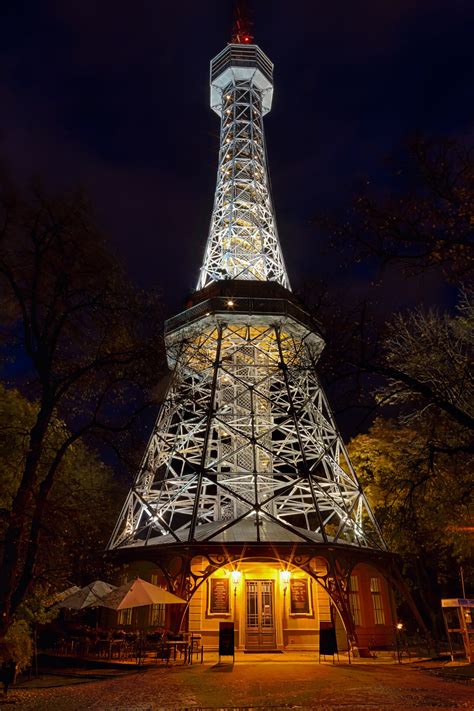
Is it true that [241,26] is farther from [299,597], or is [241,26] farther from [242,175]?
[299,597]

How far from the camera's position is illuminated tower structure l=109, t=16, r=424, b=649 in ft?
61.5

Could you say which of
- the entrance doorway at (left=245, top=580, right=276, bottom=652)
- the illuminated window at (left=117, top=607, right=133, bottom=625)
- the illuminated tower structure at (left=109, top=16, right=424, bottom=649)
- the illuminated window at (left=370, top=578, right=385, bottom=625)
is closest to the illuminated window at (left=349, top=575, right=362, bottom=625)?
the illuminated tower structure at (left=109, top=16, right=424, bottom=649)

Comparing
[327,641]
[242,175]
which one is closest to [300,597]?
[327,641]

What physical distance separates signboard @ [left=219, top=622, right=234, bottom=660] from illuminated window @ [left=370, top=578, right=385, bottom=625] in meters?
7.80

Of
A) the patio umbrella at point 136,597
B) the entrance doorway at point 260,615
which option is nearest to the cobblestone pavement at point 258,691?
the patio umbrella at point 136,597

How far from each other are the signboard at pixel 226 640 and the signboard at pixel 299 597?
512 cm

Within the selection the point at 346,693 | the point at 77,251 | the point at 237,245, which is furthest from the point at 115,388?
the point at 237,245

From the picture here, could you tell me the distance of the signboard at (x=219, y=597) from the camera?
65.0 feet

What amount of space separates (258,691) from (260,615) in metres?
10.0

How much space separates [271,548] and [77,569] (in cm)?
878

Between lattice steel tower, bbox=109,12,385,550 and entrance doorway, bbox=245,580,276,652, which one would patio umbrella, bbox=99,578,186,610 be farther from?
entrance doorway, bbox=245,580,276,652

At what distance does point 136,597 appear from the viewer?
15.5 metres

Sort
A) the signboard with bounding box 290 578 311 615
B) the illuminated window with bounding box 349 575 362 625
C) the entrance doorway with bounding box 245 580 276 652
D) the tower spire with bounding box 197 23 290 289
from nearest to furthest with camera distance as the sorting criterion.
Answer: the entrance doorway with bounding box 245 580 276 652, the signboard with bounding box 290 578 311 615, the illuminated window with bounding box 349 575 362 625, the tower spire with bounding box 197 23 290 289

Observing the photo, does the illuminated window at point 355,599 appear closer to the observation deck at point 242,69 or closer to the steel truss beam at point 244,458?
the steel truss beam at point 244,458
